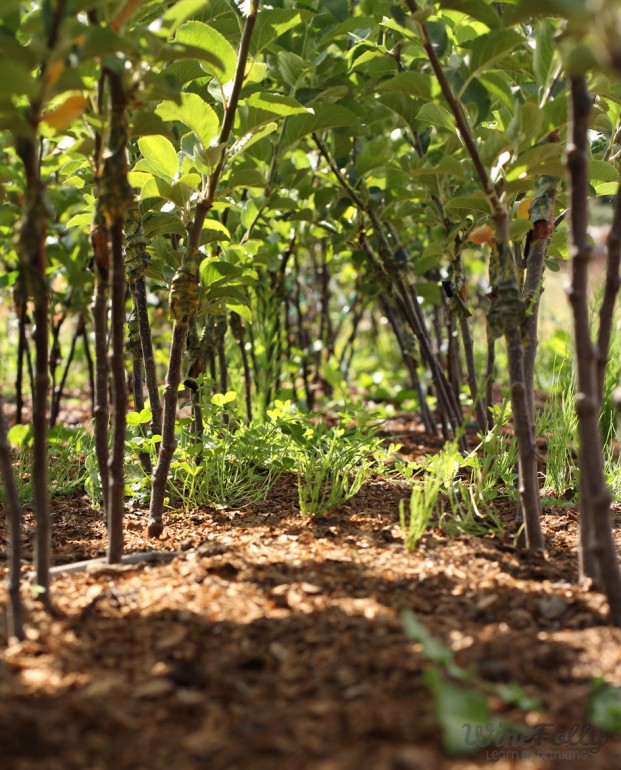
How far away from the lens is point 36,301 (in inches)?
56.5

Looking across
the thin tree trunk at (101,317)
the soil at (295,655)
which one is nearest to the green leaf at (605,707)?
the soil at (295,655)

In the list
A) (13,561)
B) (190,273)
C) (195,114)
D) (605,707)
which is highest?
(195,114)

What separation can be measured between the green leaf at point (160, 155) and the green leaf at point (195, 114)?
3.0 inches

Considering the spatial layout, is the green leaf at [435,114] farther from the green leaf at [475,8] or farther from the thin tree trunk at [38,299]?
the thin tree trunk at [38,299]

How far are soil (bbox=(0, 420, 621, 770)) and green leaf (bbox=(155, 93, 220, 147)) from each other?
40.3 inches

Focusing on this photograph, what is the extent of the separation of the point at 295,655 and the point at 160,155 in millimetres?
1254

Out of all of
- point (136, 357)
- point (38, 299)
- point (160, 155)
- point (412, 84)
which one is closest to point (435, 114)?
point (412, 84)

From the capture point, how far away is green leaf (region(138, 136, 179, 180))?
6.24ft

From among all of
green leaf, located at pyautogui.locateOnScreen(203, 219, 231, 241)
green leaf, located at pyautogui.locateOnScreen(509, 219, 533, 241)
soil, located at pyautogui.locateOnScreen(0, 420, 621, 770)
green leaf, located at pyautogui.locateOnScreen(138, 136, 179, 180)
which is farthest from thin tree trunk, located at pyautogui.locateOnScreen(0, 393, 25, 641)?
Result: green leaf, located at pyautogui.locateOnScreen(509, 219, 533, 241)

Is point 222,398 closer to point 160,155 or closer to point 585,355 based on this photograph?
point 160,155

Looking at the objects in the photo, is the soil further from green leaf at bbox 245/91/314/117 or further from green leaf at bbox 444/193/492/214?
green leaf at bbox 245/91/314/117

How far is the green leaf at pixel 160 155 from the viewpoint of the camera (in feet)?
6.24

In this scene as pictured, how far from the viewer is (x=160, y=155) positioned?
192 cm

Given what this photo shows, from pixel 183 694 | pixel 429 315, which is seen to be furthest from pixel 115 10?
pixel 429 315
